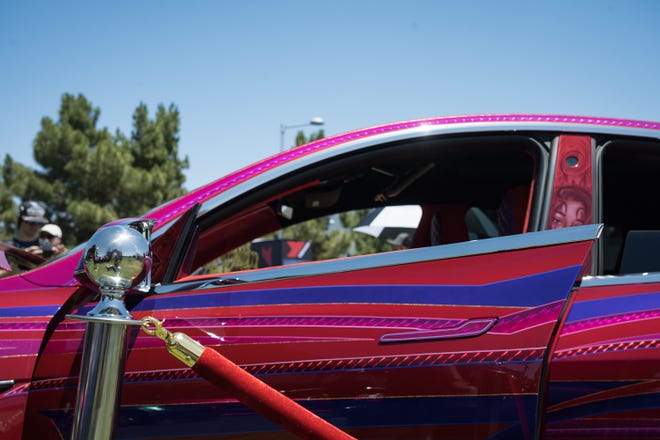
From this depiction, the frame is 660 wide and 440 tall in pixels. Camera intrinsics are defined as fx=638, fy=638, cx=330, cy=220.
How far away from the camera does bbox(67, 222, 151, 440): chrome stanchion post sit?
1479 mm

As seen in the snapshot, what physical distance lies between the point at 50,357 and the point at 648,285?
162cm

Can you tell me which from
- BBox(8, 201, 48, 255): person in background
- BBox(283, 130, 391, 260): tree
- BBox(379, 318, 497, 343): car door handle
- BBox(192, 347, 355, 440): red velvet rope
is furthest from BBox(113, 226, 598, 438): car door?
BBox(283, 130, 391, 260): tree

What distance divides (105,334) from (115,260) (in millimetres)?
176

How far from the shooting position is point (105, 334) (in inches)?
58.5

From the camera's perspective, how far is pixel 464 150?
7.54ft

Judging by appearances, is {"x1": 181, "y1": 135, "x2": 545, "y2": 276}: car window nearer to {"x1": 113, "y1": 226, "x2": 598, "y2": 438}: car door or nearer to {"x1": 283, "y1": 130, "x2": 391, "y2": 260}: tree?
{"x1": 113, "y1": 226, "x2": 598, "y2": 438}: car door

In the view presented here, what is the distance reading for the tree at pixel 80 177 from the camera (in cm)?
2327

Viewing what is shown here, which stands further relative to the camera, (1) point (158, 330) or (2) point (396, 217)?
(2) point (396, 217)

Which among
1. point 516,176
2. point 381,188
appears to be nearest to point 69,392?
point 381,188

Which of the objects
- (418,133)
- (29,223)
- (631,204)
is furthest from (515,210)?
(29,223)

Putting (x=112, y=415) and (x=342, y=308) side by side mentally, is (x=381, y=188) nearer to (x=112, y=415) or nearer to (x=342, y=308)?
(x=342, y=308)

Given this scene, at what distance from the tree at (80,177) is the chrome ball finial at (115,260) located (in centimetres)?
2230

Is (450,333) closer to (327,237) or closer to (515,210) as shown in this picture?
(515,210)

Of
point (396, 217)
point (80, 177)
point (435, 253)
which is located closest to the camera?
point (435, 253)
